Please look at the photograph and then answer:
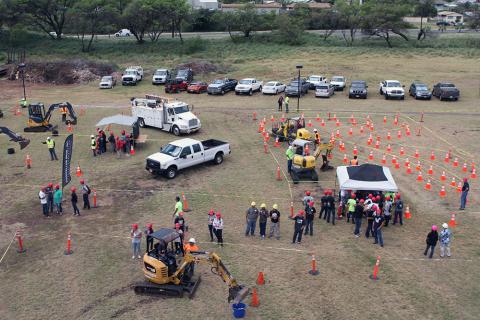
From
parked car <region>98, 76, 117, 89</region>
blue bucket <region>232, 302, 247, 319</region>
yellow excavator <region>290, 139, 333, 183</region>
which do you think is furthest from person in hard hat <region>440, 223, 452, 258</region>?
parked car <region>98, 76, 117, 89</region>

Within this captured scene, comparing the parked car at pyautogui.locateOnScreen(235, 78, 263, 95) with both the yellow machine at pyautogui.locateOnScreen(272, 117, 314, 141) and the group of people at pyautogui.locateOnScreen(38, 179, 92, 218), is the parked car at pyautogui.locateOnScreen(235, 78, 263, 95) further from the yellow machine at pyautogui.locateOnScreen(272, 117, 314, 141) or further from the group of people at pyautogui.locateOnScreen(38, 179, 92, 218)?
the group of people at pyautogui.locateOnScreen(38, 179, 92, 218)

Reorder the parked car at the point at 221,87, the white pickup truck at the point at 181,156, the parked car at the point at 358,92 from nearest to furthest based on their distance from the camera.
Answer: the white pickup truck at the point at 181,156 → the parked car at the point at 358,92 → the parked car at the point at 221,87

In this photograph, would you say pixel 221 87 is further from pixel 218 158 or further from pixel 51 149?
pixel 51 149

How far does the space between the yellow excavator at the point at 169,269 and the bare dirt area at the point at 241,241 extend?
1.28 ft

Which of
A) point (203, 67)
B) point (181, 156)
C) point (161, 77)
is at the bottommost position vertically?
point (181, 156)

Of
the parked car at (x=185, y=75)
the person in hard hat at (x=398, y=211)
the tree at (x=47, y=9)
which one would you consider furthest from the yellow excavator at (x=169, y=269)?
the tree at (x=47, y=9)

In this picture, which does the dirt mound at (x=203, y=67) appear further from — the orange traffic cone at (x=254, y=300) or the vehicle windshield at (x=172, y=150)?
the orange traffic cone at (x=254, y=300)

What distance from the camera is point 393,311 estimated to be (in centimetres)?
1426

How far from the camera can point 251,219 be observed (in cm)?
1856

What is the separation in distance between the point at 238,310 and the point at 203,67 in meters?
44.8

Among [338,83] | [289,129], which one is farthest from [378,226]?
[338,83]

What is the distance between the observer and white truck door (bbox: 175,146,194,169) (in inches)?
983

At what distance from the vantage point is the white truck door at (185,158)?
25.0m

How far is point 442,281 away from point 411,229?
379 centimetres
